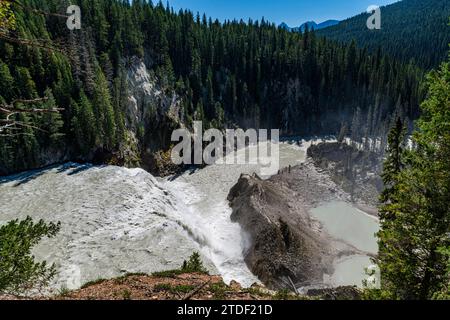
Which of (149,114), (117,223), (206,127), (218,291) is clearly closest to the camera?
(218,291)

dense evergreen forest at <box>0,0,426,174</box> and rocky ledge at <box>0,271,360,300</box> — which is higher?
dense evergreen forest at <box>0,0,426,174</box>

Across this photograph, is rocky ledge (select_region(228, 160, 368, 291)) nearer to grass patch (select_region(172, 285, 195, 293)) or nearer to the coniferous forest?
the coniferous forest

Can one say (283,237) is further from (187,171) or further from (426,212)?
(187,171)

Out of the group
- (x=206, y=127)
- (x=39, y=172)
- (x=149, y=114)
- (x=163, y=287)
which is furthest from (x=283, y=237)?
(x=206, y=127)

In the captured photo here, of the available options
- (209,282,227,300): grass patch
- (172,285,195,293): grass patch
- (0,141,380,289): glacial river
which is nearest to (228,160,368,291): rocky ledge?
(0,141,380,289): glacial river

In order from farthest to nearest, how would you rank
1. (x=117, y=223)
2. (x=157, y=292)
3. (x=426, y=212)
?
(x=117, y=223) < (x=157, y=292) < (x=426, y=212)
